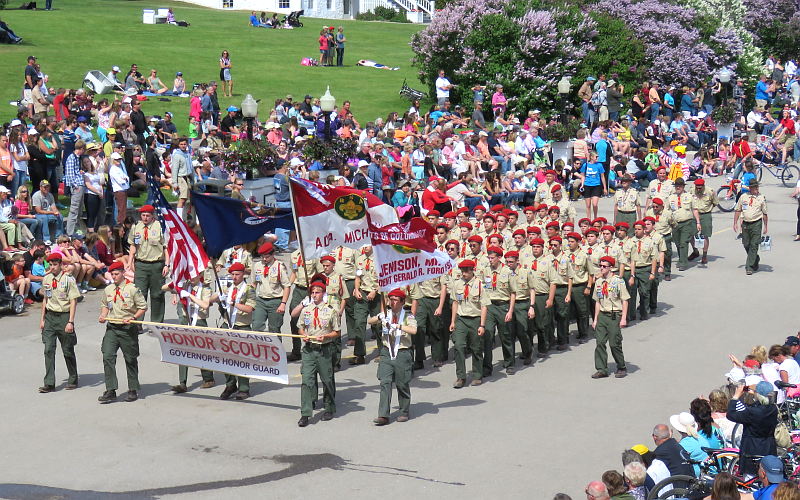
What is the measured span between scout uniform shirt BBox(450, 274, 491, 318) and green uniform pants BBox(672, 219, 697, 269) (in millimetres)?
7427

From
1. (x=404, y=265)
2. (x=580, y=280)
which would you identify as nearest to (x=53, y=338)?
(x=404, y=265)

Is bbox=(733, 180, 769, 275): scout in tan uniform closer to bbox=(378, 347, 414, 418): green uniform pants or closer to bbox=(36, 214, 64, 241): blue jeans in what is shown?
bbox=(378, 347, 414, 418): green uniform pants

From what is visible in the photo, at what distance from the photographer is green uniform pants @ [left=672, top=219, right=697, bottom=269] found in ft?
72.8

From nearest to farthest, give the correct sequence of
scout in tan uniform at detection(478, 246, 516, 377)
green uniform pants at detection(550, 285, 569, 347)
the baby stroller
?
1. scout in tan uniform at detection(478, 246, 516, 377)
2. green uniform pants at detection(550, 285, 569, 347)
3. the baby stroller

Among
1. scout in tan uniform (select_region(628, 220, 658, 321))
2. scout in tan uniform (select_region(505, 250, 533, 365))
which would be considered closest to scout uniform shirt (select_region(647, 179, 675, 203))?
scout in tan uniform (select_region(628, 220, 658, 321))

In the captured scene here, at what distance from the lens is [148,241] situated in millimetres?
17969

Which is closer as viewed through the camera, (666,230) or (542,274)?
(542,274)

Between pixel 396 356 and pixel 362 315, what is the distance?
9.17 feet

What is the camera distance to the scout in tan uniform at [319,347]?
14.4 meters

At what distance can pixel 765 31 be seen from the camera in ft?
166

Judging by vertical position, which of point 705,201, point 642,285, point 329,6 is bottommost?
point 642,285

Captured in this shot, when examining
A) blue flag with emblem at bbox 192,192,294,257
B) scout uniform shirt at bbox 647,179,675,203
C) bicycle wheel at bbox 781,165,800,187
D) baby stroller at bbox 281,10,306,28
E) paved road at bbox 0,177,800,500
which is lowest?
paved road at bbox 0,177,800,500

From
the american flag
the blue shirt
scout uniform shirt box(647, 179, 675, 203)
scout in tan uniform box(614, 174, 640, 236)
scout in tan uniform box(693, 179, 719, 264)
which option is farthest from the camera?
the blue shirt

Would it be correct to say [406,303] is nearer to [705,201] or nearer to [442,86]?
[705,201]
